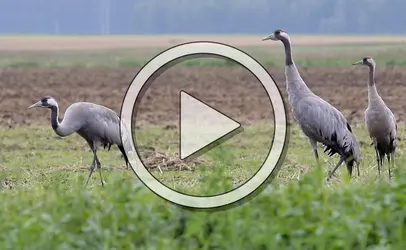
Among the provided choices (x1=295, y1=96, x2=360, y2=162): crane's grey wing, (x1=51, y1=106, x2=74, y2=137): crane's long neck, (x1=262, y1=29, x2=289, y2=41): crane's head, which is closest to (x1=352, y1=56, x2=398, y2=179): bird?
(x1=295, y1=96, x2=360, y2=162): crane's grey wing

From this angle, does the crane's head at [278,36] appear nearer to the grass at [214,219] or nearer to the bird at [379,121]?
the bird at [379,121]

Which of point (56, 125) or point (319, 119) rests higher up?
point (319, 119)

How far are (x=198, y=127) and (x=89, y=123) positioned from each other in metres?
4.16

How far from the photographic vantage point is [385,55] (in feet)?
133

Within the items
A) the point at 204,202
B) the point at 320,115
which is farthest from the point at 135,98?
the point at 204,202

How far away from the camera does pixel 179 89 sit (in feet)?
81.6

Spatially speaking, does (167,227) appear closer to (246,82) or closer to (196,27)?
(246,82)

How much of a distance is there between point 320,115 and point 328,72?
19754mm

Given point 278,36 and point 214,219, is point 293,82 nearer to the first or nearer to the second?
point 278,36

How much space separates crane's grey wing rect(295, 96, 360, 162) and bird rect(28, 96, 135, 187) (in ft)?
7.14

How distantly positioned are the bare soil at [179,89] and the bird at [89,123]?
5.95m

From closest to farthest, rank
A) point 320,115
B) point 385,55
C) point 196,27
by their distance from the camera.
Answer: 1. point 320,115
2. point 385,55
3. point 196,27

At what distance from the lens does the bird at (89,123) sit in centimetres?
1150

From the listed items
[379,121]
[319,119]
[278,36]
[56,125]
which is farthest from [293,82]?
[56,125]
